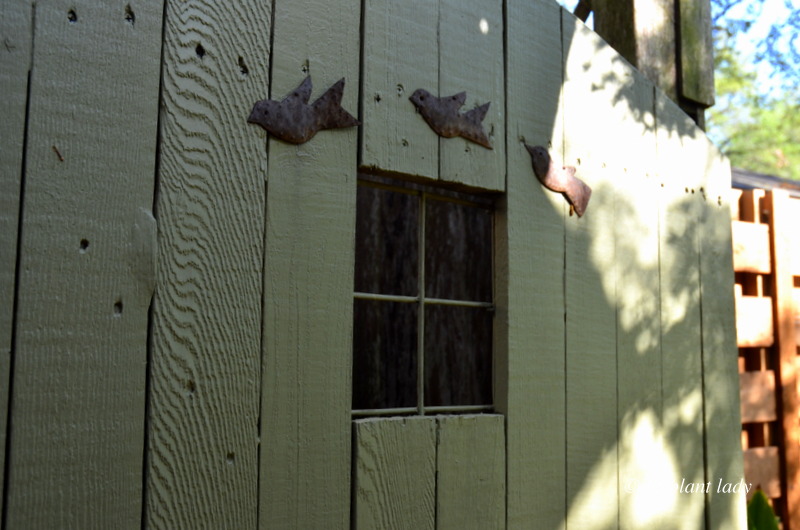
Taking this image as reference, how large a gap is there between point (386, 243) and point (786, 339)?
6.08 feet

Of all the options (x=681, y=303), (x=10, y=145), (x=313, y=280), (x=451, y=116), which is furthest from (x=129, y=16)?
(x=681, y=303)

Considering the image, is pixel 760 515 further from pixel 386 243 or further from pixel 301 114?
pixel 301 114

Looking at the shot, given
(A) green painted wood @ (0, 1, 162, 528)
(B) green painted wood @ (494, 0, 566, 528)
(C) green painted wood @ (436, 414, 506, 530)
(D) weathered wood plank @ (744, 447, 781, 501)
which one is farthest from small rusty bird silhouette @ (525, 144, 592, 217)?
(D) weathered wood plank @ (744, 447, 781, 501)

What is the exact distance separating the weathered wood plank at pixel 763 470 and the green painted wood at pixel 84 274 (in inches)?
106

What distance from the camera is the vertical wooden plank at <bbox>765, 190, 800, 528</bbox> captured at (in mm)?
3471

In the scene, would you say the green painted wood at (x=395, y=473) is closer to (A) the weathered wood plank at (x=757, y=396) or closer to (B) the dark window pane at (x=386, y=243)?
(B) the dark window pane at (x=386, y=243)

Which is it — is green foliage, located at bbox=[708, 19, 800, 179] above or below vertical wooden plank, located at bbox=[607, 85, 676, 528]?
above

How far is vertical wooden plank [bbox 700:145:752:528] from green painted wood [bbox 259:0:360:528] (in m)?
1.49

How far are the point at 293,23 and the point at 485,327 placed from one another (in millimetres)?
1053

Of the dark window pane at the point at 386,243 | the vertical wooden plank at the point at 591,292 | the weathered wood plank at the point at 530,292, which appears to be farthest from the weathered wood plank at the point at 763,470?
the dark window pane at the point at 386,243

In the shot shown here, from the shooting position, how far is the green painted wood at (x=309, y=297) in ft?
6.10

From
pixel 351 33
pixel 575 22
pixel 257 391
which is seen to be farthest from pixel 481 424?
pixel 575 22

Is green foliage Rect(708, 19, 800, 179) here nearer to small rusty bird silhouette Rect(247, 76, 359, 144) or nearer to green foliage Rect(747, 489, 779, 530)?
green foliage Rect(747, 489, 779, 530)

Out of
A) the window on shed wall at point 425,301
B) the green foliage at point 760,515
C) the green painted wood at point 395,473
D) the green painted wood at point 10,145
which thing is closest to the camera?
the green painted wood at point 10,145
